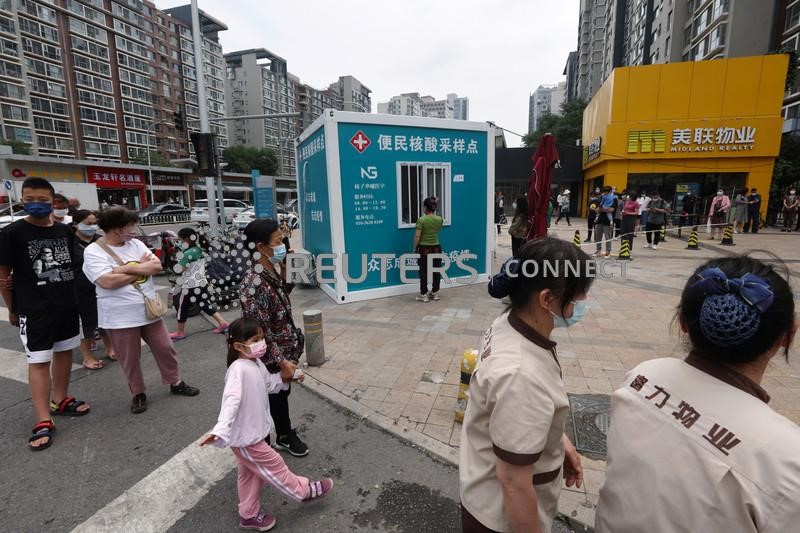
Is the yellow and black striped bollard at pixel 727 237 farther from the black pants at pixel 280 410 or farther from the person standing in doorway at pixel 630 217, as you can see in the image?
the black pants at pixel 280 410

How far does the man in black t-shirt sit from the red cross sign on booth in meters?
4.26

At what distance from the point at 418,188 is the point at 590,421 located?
5114 millimetres

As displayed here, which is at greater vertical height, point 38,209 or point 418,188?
point 418,188

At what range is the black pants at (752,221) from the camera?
15.8 meters

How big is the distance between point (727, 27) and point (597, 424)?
3961cm

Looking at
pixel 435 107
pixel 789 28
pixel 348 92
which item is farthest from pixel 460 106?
pixel 789 28

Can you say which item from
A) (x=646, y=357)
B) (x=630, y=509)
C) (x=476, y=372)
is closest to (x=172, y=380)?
(x=476, y=372)

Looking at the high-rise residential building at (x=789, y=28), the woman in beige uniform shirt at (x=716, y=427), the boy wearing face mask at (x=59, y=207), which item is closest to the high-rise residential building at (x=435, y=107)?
the high-rise residential building at (x=789, y=28)

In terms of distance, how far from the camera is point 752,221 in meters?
16.2

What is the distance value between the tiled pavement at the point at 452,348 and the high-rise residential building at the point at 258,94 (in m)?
85.3

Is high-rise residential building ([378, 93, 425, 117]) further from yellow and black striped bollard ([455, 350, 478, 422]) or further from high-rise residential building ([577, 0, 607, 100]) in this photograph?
yellow and black striped bollard ([455, 350, 478, 422])

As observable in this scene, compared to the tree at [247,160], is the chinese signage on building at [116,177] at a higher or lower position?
lower

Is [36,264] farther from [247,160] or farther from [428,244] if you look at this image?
[247,160]

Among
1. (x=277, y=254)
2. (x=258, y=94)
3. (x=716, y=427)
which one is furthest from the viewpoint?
(x=258, y=94)
